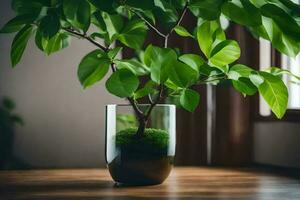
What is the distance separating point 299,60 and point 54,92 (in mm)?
1027

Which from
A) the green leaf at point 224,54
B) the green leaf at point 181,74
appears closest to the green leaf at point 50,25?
the green leaf at point 181,74

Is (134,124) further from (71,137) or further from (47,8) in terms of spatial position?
(71,137)

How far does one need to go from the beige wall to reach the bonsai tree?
3.39 feet

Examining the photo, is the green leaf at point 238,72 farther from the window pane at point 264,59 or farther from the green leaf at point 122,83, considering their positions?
the window pane at point 264,59

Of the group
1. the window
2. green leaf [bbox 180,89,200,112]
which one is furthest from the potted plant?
the window

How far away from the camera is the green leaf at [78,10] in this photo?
107 cm

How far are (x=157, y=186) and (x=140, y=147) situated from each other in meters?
0.12

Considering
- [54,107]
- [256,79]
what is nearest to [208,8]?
[256,79]

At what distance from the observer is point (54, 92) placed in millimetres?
2316

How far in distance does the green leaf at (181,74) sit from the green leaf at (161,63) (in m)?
0.01

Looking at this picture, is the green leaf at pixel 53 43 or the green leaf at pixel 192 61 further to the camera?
the green leaf at pixel 53 43

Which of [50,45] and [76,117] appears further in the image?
[76,117]

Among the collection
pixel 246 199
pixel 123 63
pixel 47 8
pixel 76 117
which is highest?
pixel 47 8

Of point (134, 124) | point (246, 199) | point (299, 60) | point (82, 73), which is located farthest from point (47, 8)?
point (299, 60)
